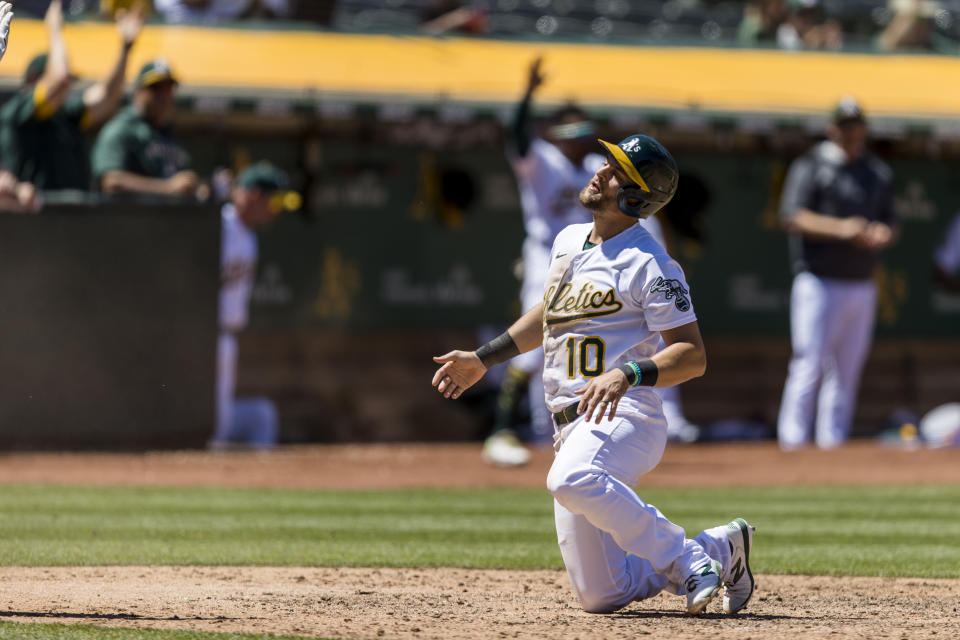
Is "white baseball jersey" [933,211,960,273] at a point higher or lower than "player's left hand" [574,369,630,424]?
higher

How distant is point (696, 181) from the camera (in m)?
14.7

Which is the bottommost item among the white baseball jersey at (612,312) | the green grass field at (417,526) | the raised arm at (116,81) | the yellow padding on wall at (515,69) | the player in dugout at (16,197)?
the green grass field at (417,526)

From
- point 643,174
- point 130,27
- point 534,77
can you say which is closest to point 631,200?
point 643,174

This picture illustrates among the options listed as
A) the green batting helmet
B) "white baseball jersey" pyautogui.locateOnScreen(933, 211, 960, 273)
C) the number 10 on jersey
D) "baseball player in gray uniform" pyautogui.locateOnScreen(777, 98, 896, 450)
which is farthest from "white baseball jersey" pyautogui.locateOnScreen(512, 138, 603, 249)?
the number 10 on jersey

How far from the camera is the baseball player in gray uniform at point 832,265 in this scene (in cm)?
1231

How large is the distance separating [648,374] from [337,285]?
8924 millimetres

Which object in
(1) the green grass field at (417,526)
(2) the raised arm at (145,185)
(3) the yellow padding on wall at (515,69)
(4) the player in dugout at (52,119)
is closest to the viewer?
(1) the green grass field at (417,526)

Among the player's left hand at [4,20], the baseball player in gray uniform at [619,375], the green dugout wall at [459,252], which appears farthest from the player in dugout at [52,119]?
the baseball player in gray uniform at [619,375]

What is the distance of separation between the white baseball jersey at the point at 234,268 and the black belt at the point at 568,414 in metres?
6.40

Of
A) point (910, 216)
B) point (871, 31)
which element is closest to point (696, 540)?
point (910, 216)

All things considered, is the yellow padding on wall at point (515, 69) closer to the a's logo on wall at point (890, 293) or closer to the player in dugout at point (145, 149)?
the a's logo on wall at point (890, 293)

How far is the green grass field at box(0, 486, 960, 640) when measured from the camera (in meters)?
6.99

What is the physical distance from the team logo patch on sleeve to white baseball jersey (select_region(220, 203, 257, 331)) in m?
6.63

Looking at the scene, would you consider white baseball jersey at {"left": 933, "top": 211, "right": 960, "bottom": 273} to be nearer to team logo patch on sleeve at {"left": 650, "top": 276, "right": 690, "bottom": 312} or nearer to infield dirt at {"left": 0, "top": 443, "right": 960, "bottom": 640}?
infield dirt at {"left": 0, "top": 443, "right": 960, "bottom": 640}
